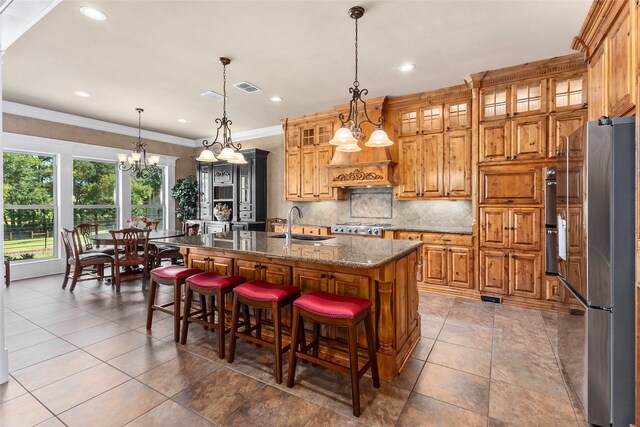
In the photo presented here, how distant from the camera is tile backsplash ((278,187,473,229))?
486 cm

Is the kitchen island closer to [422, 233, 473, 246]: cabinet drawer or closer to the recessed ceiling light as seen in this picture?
[422, 233, 473, 246]: cabinet drawer

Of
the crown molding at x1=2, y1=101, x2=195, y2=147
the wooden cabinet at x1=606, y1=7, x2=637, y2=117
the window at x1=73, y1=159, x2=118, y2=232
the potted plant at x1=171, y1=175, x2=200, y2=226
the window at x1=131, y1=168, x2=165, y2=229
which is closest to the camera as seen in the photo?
the wooden cabinet at x1=606, y1=7, x2=637, y2=117

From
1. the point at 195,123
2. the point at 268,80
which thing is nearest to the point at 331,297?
the point at 268,80

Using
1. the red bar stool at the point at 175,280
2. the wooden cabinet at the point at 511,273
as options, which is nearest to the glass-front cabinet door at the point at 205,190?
the red bar stool at the point at 175,280

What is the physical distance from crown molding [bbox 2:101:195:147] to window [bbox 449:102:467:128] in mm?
6328

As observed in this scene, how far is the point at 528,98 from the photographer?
3.91 m

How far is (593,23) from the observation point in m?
2.73

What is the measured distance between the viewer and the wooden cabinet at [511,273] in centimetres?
384

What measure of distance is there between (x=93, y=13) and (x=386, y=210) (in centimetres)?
456

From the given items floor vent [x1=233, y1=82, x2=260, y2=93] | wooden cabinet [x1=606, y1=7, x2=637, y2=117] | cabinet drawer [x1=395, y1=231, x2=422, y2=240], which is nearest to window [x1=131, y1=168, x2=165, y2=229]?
floor vent [x1=233, y1=82, x2=260, y2=93]

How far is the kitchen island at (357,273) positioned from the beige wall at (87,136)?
465 cm

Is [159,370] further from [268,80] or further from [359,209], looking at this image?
[359,209]

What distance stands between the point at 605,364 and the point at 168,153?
8181 millimetres

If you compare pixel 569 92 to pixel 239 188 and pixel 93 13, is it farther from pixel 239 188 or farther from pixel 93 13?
pixel 239 188
